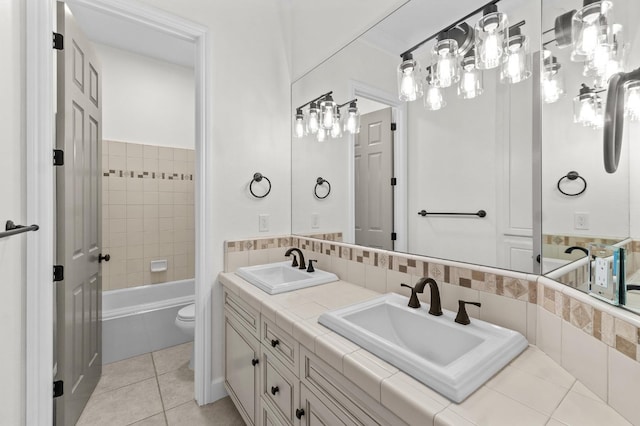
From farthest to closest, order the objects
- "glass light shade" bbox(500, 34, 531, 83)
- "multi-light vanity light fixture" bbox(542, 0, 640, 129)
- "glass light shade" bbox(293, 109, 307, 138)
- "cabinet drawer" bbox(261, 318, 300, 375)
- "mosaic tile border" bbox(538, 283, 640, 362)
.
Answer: "glass light shade" bbox(293, 109, 307, 138) < "cabinet drawer" bbox(261, 318, 300, 375) < "glass light shade" bbox(500, 34, 531, 83) < "multi-light vanity light fixture" bbox(542, 0, 640, 129) < "mosaic tile border" bbox(538, 283, 640, 362)

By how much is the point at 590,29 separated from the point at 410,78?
64 centimetres

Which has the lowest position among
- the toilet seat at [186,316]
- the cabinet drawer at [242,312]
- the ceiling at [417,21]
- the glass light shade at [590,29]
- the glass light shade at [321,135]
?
the toilet seat at [186,316]

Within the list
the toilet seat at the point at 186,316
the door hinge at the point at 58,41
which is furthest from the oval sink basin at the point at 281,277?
the door hinge at the point at 58,41

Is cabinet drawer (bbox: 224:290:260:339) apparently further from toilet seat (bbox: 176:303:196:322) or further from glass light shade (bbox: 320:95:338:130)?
glass light shade (bbox: 320:95:338:130)

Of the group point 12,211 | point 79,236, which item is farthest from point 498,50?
point 79,236

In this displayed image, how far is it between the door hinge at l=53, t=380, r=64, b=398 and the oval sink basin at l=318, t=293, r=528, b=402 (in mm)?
1465

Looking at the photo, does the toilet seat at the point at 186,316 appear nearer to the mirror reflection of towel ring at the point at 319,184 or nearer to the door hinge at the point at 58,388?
the door hinge at the point at 58,388

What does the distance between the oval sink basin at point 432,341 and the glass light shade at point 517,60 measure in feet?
2.79

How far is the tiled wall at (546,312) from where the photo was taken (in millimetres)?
585

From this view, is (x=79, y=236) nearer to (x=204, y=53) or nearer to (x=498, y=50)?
(x=204, y=53)

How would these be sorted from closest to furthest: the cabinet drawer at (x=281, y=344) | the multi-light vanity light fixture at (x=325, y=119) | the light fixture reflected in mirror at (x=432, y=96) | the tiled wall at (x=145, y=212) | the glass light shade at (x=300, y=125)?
1. the cabinet drawer at (x=281, y=344)
2. the light fixture reflected in mirror at (x=432, y=96)
3. the multi-light vanity light fixture at (x=325, y=119)
4. the glass light shade at (x=300, y=125)
5. the tiled wall at (x=145, y=212)

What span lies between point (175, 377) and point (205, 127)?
1.79 metres

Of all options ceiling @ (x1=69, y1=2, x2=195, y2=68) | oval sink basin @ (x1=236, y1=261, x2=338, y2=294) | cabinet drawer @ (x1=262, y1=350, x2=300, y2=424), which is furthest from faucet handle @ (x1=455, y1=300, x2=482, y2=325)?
ceiling @ (x1=69, y1=2, x2=195, y2=68)

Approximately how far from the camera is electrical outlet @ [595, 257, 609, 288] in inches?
26.2
